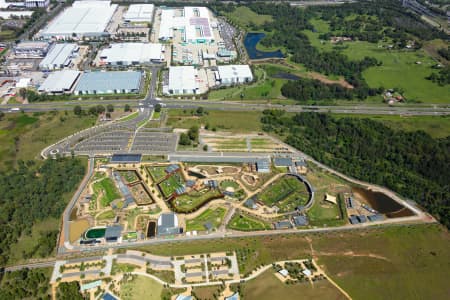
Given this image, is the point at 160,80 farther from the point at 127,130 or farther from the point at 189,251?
the point at 189,251

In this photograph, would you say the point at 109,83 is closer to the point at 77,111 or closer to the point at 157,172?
the point at 77,111

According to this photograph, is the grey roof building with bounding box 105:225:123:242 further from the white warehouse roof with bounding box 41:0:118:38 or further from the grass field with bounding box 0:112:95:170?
the white warehouse roof with bounding box 41:0:118:38

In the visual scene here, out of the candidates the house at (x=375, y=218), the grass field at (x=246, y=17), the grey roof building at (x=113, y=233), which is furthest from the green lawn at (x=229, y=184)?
the grass field at (x=246, y=17)

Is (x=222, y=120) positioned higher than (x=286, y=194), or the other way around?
(x=222, y=120)

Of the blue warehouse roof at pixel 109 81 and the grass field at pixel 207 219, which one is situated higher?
the blue warehouse roof at pixel 109 81

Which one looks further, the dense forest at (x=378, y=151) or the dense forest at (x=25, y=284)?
the dense forest at (x=378, y=151)

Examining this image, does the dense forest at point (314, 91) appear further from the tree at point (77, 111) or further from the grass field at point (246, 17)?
the tree at point (77, 111)

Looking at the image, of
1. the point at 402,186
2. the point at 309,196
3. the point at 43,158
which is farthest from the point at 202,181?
the point at 402,186

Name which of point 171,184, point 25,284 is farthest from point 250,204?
point 25,284
